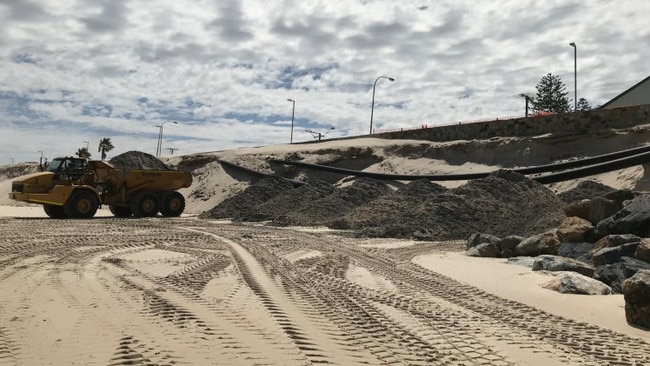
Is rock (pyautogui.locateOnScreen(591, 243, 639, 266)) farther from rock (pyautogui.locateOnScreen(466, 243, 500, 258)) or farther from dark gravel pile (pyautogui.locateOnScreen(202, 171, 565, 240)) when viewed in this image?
dark gravel pile (pyautogui.locateOnScreen(202, 171, 565, 240))

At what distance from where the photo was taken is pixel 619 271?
7277mm

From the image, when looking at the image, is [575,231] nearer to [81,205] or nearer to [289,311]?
[289,311]

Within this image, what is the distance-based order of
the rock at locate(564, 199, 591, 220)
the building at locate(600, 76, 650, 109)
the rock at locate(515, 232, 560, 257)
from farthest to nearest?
the building at locate(600, 76, 650, 109) < the rock at locate(564, 199, 591, 220) < the rock at locate(515, 232, 560, 257)

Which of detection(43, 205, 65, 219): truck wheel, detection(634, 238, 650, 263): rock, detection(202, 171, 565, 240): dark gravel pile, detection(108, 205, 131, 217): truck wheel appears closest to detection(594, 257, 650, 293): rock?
detection(634, 238, 650, 263): rock

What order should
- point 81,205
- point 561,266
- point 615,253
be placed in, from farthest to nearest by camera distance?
point 81,205
point 561,266
point 615,253

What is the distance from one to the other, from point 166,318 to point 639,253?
711 cm

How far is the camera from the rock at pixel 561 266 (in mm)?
8078

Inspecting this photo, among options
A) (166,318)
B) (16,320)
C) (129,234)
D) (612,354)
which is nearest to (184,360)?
(166,318)

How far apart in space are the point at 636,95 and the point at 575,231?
39.5 metres

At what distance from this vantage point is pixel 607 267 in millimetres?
7559

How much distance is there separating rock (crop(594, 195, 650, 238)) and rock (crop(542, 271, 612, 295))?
12.2 ft

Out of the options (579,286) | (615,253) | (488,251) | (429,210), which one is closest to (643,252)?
(615,253)

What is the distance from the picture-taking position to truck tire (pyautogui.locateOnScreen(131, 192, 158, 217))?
2172 centimetres

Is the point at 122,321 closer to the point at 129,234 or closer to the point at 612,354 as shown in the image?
the point at 612,354
